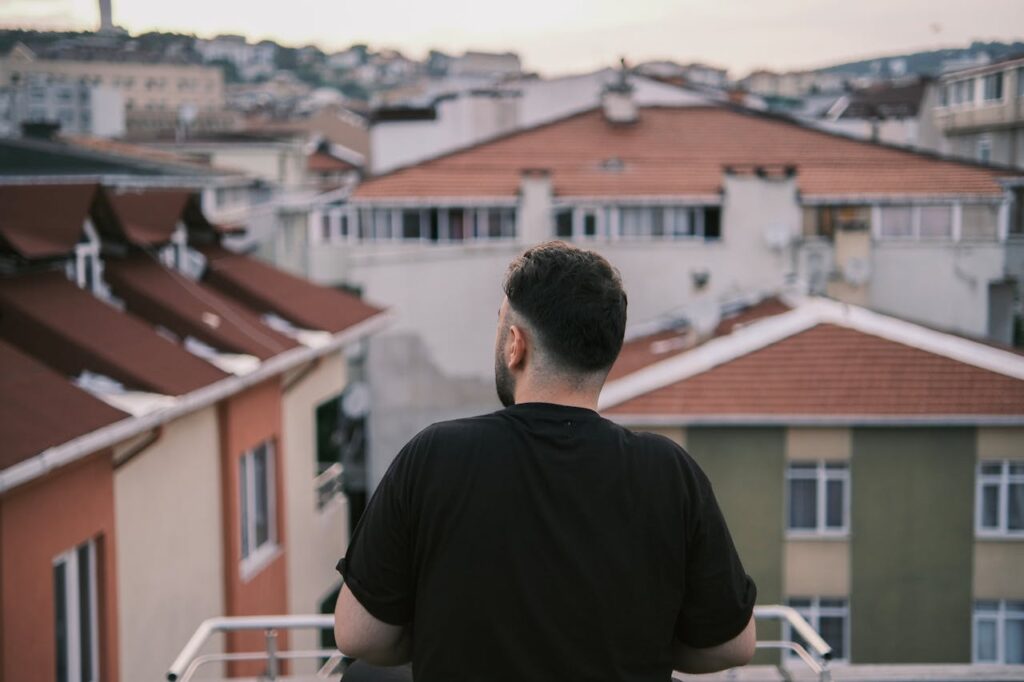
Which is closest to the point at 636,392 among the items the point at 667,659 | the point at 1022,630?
the point at 1022,630

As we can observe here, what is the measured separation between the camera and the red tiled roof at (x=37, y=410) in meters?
6.22

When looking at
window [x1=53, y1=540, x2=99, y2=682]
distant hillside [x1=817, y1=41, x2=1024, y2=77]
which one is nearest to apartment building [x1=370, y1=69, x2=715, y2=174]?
distant hillside [x1=817, y1=41, x2=1024, y2=77]

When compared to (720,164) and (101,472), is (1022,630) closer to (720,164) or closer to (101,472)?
(101,472)

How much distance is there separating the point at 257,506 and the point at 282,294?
2.64 metres

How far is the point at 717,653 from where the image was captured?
235 cm

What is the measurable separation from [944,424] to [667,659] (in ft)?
35.2

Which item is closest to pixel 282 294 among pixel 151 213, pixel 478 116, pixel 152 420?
pixel 151 213

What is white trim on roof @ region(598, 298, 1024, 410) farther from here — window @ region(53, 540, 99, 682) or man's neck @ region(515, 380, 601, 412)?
man's neck @ region(515, 380, 601, 412)

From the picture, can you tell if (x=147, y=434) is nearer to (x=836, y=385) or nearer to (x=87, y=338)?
(x=87, y=338)

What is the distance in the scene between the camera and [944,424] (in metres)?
12.4

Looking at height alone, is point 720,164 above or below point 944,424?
above

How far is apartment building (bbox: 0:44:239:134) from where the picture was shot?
22.5 metres

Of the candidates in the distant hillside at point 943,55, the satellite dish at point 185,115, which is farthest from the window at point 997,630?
the satellite dish at point 185,115

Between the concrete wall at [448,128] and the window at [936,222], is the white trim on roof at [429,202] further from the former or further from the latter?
the concrete wall at [448,128]
